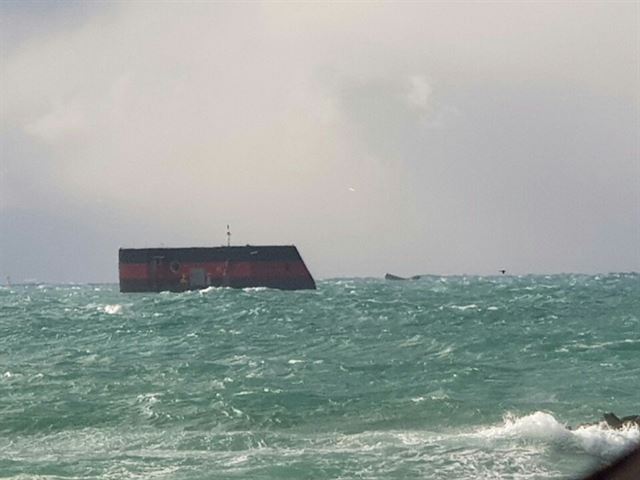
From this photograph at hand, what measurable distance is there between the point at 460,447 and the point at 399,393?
6988 millimetres

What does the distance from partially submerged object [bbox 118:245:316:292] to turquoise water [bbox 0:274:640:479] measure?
128 feet

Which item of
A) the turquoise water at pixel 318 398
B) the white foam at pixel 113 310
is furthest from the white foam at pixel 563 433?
the white foam at pixel 113 310

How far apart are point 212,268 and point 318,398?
6479cm

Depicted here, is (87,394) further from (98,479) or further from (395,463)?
(395,463)

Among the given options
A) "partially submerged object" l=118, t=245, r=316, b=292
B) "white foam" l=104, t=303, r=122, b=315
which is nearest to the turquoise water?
"white foam" l=104, t=303, r=122, b=315

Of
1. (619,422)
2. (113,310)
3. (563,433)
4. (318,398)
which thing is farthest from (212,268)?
(619,422)

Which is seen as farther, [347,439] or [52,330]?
[52,330]

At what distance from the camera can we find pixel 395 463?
48.1 feet

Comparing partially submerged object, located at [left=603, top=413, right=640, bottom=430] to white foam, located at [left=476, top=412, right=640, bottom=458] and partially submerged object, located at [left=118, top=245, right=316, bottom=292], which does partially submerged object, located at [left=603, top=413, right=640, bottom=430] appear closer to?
white foam, located at [left=476, top=412, right=640, bottom=458]

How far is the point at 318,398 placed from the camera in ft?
73.7

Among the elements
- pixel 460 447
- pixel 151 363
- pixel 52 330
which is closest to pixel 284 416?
pixel 460 447

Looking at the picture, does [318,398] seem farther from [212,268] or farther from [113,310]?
[212,268]

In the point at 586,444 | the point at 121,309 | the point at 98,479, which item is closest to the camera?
the point at 98,479

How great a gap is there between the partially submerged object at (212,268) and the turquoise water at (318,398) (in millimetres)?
39067
